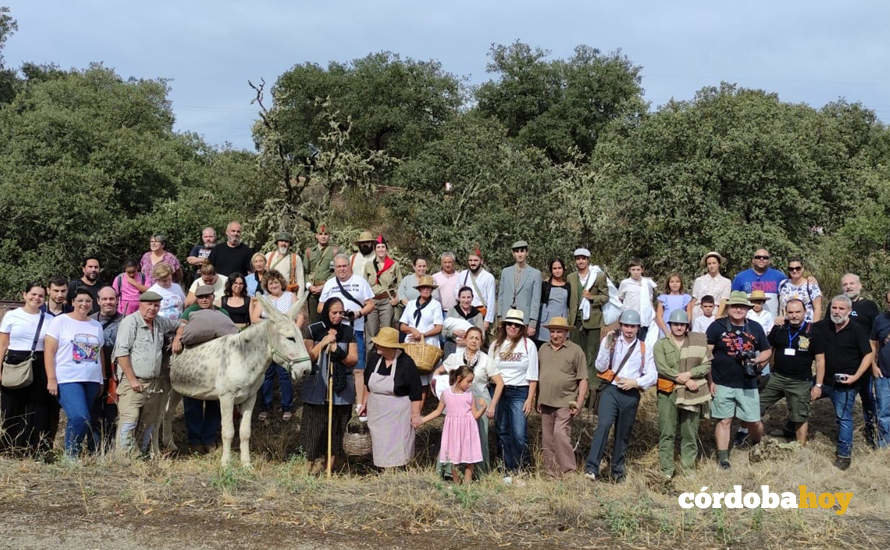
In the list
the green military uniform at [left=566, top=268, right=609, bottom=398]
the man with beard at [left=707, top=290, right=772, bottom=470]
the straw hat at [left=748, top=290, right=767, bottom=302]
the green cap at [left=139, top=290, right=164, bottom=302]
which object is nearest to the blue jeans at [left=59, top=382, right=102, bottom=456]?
the green cap at [left=139, top=290, right=164, bottom=302]

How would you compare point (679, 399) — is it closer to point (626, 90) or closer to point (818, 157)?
point (818, 157)

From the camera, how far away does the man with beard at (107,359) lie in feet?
28.2

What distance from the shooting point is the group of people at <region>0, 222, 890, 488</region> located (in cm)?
820

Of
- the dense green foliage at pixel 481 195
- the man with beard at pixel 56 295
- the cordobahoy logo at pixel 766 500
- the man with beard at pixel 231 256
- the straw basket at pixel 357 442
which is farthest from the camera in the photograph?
the dense green foliage at pixel 481 195

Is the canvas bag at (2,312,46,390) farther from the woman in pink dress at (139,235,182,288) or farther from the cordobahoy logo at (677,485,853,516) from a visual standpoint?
the cordobahoy logo at (677,485,853,516)

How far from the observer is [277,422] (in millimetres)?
10875

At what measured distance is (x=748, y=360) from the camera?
918 centimetres

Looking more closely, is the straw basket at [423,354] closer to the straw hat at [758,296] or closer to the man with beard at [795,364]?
the straw hat at [758,296]

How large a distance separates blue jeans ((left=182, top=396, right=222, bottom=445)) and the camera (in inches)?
259

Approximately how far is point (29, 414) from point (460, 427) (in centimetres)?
469

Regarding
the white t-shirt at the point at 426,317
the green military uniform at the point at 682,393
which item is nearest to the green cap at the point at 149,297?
the white t-shirt at the point at 426,317

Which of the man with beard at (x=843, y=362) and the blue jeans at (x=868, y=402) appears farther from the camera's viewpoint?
the blue jeans at (x=868, y=402)

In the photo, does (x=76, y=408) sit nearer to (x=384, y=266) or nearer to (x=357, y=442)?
(x=357, y=442)

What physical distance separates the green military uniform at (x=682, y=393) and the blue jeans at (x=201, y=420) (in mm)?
5588
